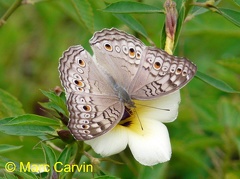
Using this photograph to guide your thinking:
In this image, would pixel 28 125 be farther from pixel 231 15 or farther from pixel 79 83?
pixel 231 15

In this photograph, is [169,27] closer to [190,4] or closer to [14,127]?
[190,4]

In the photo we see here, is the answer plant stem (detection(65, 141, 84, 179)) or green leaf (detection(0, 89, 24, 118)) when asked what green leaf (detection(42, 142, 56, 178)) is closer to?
plant stem (detection(65, 141, 84, 179))

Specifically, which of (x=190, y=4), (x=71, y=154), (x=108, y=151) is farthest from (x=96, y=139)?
(x=190, y=4)

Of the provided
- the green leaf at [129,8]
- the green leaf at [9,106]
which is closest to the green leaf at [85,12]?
the green leaf at [129,8]

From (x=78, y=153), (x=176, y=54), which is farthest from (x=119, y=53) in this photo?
(x=176, y=54)

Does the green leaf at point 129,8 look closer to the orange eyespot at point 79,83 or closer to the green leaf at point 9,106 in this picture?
the orange eyespot at point 79,83

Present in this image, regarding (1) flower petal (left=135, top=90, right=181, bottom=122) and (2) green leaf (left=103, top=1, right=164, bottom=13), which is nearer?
(1) flower petal (left=135, top=90, right=181, bottom=122)

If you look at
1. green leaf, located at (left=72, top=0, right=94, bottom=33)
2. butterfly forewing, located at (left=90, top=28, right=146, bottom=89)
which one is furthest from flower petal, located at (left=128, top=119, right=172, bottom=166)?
green leaf, located at (left=72, top=0, right=94, bottom=33)
